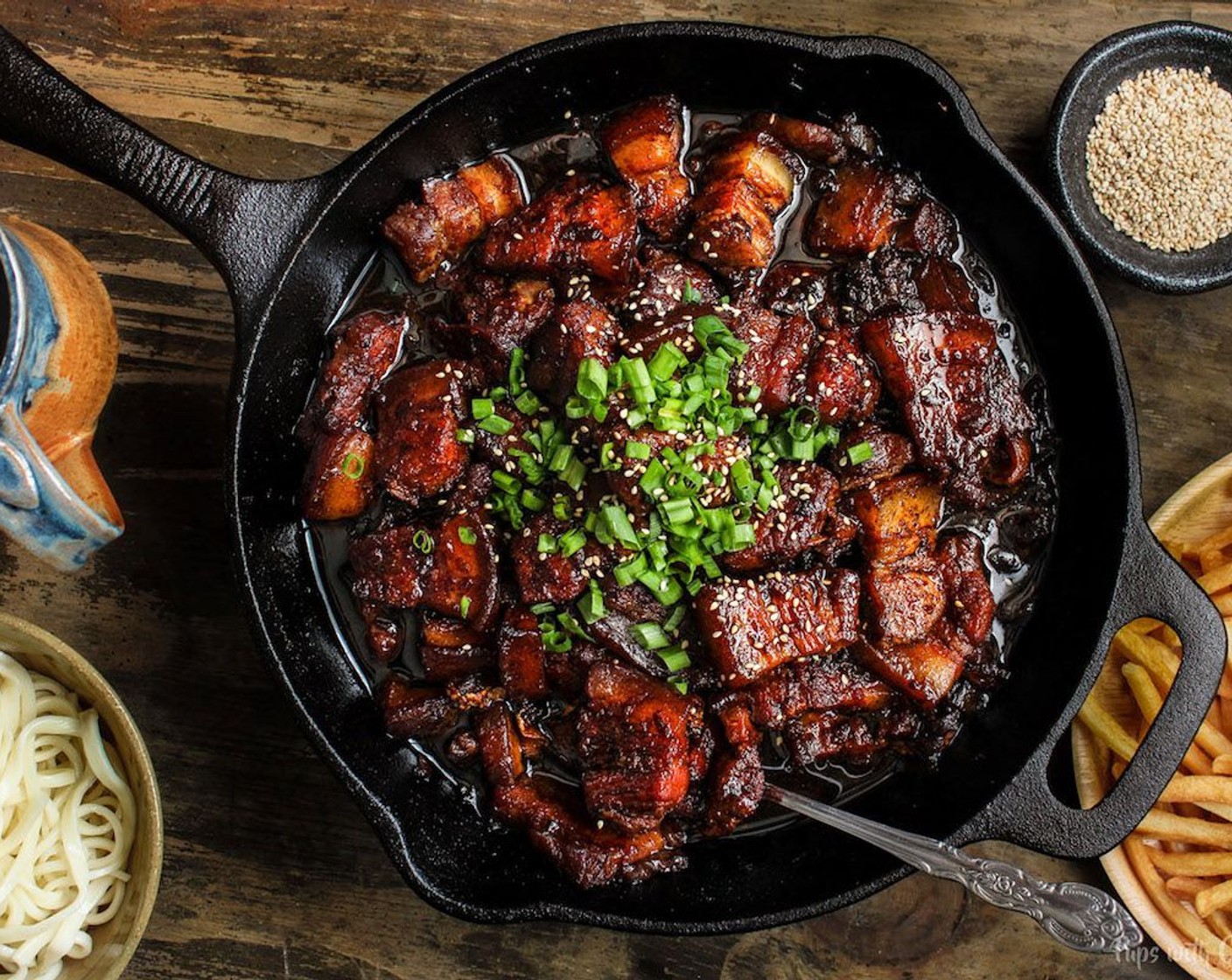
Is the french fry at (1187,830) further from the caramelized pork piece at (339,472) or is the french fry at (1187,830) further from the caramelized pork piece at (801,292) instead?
the caramelized pork piece at (339,472)

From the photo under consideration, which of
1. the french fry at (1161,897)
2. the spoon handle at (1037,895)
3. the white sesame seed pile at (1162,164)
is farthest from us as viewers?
the white sesame seed pile at (1162,164)

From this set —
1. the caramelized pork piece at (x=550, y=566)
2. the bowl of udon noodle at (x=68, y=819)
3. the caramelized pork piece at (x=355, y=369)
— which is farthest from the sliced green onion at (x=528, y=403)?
the bowl of udon noodle at (x=68, y=819)

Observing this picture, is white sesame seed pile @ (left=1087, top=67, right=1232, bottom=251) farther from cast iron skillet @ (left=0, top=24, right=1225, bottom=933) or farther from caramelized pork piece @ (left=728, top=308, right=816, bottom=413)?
caramelized pork piece @ (left=728, top=308, right=816, bottom=413)

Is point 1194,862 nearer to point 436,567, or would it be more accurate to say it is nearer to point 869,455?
point 869,455

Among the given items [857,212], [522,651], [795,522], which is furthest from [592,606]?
[857,212]

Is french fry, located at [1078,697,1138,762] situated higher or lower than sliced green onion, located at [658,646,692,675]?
lower

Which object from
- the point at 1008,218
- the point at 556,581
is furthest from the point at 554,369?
the point at 1008,218

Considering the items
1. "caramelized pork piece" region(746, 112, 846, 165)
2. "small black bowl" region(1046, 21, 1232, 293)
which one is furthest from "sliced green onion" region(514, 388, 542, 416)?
"small black bowl" region(1046, 21, 1232, 293)
